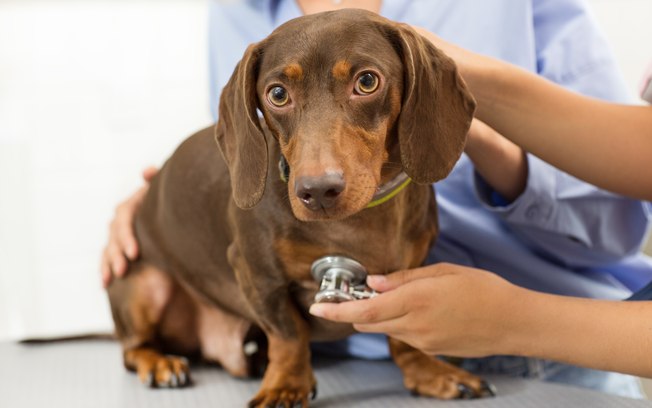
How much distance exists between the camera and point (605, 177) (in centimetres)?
132

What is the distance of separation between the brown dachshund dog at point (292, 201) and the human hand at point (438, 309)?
95mm

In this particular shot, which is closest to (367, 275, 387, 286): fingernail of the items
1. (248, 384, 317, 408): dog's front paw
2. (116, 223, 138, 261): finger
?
(248, 384, 317, 408): dog's front paw

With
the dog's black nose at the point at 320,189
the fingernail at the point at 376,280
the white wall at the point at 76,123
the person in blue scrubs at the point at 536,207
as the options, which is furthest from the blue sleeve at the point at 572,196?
the white wall at the point at 76,123

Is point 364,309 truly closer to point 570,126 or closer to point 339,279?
point 339,279

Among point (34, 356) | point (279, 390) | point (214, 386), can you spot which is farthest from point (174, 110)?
point (279, 390)

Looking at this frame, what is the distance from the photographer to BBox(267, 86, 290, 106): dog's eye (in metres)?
1.02

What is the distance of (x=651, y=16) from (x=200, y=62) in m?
1.27

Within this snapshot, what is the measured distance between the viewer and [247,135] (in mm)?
1077

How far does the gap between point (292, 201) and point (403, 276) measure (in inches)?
10.5

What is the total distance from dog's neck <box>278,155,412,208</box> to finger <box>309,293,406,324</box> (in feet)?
0.47

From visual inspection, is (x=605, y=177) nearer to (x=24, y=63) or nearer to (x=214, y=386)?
(x=214, y=386)

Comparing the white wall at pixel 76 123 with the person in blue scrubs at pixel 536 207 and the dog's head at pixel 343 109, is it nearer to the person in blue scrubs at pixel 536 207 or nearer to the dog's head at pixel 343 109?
the person in blue scrubs at pixel 536 207

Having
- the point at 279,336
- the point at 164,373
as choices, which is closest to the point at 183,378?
the point at 164,373

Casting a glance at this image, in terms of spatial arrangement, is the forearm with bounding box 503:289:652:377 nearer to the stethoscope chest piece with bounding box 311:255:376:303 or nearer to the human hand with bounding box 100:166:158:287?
the stethoscope chest piece with bounding box 311:255:376:303
